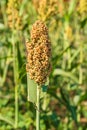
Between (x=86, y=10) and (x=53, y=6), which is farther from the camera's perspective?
(x=86, y=10)

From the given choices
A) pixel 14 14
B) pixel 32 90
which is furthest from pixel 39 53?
pixel 14 14

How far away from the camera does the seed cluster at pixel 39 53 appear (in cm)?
112

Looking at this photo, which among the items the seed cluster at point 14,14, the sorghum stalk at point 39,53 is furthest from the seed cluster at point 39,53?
the seed cluster at point 14,14

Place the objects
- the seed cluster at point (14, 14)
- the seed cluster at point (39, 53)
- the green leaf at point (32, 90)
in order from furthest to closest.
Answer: the seed cluster at point (14, 14) < the green leaf at point (32, 90) < the seed cluster at point (39, 53)

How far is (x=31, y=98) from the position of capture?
1230mm

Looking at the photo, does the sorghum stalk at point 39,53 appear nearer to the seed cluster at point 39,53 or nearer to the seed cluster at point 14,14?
the seed cluster at point 39,53

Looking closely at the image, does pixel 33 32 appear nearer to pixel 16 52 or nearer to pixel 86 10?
pixel 16 52

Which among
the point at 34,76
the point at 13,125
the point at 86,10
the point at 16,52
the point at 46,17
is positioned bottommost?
the point at 13,125

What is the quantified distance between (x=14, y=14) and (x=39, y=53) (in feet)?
2.84

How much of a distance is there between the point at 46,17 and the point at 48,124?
2.33 feet

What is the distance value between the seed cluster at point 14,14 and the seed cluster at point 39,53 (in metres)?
0.78

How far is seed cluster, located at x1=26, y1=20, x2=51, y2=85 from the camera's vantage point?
1.12m

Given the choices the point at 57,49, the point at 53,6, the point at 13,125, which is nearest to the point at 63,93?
the point at 13,125

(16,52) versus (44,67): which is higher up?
(16,52)
